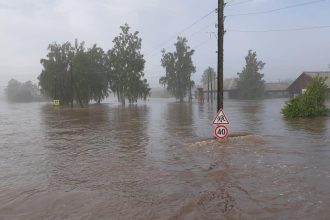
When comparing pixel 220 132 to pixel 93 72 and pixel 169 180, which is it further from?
pixel 93 72

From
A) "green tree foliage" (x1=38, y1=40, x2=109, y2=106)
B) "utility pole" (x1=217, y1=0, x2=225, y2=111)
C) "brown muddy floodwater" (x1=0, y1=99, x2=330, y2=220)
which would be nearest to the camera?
"brown muddy floodwater" (x1=0, y1=99, x2=330, y2=220)

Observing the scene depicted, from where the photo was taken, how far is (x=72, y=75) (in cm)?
6838

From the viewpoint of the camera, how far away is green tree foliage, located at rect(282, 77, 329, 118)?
88.5 feet

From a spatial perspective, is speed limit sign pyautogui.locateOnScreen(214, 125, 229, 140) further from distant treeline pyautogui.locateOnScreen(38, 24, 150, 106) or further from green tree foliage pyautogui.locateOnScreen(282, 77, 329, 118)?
distant treeline pyautogui.locateOnScreen(38, 24, 150, 106)

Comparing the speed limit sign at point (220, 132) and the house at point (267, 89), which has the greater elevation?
the house at point (267, 89)

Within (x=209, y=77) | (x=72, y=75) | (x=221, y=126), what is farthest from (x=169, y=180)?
(x=209, y=77)

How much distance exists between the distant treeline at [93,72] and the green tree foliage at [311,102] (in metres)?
47.7

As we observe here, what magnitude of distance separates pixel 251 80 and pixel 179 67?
2142cm

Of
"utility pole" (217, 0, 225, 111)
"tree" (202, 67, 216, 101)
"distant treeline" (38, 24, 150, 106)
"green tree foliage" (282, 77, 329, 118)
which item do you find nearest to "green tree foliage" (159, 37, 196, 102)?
"tree" (202, 67, 216, 101)

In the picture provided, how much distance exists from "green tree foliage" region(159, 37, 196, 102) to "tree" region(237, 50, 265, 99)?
694 inches

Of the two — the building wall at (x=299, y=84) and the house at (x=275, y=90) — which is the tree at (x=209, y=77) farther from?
the building wall at (x=299, y=84)

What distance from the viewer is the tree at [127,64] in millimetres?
72938

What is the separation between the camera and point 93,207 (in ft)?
24.1

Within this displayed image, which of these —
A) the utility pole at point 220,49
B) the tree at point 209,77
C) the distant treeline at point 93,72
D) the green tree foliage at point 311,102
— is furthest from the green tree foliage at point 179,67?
the utility pole at point 220,49
